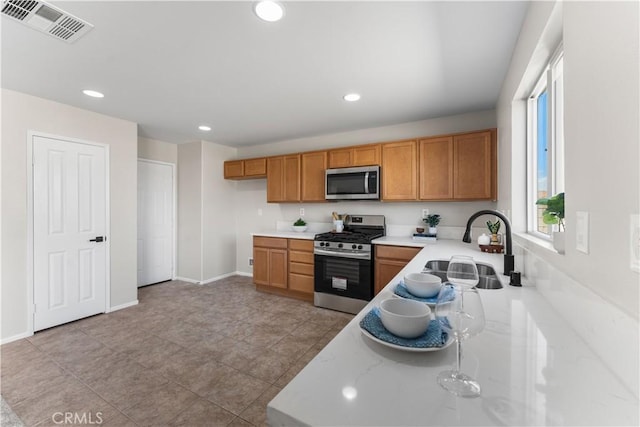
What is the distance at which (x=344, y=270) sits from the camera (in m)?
3.28

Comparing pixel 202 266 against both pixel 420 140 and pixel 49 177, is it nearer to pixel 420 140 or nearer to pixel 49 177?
pixel 49 177

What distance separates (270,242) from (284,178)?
1020 mm

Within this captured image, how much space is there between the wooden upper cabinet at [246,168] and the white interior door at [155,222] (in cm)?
100

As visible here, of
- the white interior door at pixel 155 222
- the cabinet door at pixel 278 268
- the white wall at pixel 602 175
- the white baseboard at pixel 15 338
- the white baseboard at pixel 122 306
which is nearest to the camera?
the white wall at pixel 602 175

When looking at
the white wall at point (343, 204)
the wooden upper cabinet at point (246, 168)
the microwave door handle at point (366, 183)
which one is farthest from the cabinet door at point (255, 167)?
the microwave door handle at point (366, 183)

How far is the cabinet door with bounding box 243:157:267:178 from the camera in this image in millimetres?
4355

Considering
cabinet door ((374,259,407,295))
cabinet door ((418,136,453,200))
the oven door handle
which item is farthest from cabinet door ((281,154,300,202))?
cabinet door ((418,136,453,200))

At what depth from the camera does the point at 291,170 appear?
410 centimetres

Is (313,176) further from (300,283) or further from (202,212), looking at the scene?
(202,212)

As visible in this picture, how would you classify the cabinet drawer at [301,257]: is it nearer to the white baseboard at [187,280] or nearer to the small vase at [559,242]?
the white baseboard at [187,280]

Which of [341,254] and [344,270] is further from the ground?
[341,254]

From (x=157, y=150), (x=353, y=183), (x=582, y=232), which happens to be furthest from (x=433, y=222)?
(x=157, y=150)

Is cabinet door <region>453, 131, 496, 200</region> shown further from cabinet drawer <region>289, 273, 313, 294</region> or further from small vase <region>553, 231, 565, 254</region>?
Result: cabinet drawer <region>289, 273, 313, 294</region>

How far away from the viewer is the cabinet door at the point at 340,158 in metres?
3.64
